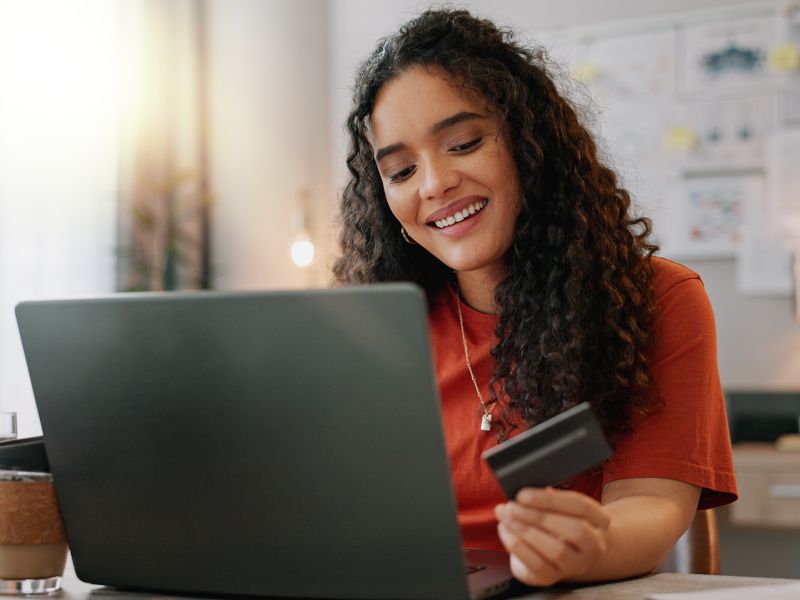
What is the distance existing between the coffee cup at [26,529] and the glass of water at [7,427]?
10 centimetres

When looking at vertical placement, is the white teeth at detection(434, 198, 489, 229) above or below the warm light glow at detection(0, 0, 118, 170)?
below

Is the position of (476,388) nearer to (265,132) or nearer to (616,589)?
(616,589)

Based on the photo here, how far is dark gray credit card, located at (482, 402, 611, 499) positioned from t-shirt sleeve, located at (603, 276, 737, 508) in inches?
15.8

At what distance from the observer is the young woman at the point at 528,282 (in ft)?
3.75

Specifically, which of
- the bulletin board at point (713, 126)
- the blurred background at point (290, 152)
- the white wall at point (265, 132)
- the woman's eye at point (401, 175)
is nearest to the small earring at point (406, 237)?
the woman's eye at point (401, 175)

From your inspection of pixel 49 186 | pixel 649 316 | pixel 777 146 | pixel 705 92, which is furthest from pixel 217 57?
pixel 649 316

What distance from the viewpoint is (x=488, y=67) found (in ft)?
4.33

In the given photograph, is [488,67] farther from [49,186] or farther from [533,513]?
[49,186]

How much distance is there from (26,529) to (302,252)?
274 cm

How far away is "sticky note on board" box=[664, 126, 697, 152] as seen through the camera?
10.9 feet

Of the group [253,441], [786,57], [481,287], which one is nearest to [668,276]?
[481,287]

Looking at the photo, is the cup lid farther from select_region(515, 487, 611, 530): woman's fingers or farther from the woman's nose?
the woman's nose

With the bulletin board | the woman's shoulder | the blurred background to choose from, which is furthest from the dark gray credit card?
the bulletin board

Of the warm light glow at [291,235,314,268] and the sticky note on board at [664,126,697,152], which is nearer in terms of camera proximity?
the sticky note on board at [664,126,697,152]
